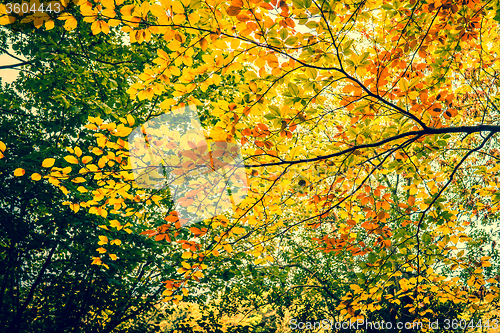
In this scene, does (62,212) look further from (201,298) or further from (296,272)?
(296,272)

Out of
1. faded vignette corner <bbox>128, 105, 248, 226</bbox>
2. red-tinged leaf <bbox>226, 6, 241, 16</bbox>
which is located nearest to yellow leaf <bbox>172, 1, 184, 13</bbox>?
red-tinged leaf <bbox>226, 6, 241, 16</bbox>

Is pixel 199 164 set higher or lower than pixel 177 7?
lower

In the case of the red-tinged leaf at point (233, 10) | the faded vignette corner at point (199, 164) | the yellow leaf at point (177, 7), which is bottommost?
the faded vignette corner at point (199, 164)

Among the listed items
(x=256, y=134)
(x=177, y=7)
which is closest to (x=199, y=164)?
(x=256, y=134)

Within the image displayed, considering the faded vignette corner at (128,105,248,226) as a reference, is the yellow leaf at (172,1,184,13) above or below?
above

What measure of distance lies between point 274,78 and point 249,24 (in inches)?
16.1

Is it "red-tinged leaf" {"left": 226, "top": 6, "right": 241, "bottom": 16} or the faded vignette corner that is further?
the faded vignette corner

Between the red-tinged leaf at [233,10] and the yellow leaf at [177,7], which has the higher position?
the red-tinged leaf at [233,10]

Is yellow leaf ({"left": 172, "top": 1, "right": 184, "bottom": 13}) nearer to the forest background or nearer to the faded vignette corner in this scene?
the forest background

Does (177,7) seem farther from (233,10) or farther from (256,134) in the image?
(256,134)

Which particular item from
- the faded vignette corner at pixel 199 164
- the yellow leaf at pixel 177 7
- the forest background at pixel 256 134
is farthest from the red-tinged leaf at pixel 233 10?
the faded vignette corner at pixel 199 164

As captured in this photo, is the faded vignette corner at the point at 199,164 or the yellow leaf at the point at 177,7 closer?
the yellow leaf at the point at 177,7

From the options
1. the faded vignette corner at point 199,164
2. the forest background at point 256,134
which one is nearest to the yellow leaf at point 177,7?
the forest background at point 256,134

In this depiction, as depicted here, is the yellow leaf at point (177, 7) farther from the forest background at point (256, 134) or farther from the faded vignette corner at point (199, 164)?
the faded vignette corner at point (199, 164)
